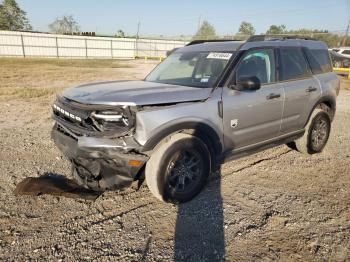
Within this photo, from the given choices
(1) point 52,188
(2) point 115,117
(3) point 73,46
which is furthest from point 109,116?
(3) point 73,46

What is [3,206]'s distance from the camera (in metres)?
3.66

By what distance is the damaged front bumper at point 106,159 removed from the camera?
336 centimetres

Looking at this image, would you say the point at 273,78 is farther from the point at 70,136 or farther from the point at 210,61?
the point at 70,136

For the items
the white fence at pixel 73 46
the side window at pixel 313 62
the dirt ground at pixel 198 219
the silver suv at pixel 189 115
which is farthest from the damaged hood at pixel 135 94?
the white fence at pixel 73 46

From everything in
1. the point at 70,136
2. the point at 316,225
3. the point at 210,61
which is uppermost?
the point at 210,61

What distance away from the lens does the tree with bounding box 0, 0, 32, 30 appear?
68.4 meters

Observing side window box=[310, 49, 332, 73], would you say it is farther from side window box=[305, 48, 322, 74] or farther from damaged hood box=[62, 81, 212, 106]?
damaged hood box=[62, 81, 212, 106]

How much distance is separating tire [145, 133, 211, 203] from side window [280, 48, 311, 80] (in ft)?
6.33

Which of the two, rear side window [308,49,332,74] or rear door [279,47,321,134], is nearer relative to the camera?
rear door [279,47,321,134]

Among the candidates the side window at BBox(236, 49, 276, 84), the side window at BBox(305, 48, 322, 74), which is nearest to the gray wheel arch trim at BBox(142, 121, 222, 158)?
the side window at BBox(236, 49, 276, 84)

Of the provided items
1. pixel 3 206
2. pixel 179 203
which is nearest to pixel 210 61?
pixel 179 203

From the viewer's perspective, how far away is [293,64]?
16.6 ft

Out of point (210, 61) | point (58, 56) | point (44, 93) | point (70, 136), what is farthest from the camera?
point (58, 56)

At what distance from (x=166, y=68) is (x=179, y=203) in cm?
223
